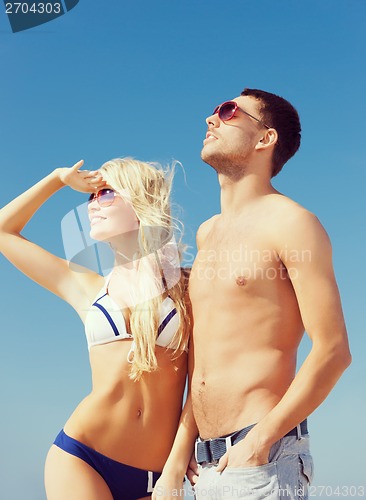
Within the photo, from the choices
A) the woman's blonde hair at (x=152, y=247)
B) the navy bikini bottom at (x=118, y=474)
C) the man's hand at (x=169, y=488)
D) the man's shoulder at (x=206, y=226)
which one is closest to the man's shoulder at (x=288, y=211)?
the man's shoulder at (x=206, y=226)

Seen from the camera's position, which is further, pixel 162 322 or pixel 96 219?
pixel 96 219

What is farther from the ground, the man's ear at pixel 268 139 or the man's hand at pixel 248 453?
the man's ear at pixel 268 139

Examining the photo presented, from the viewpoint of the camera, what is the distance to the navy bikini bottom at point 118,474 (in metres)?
5.52

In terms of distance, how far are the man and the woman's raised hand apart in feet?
3.75

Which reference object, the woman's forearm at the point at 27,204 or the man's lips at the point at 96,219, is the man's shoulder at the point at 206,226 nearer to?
the man's lips at the point at 96,219

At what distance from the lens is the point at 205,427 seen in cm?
515

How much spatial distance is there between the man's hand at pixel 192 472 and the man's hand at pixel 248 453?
636 mm

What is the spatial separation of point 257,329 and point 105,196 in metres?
2.13

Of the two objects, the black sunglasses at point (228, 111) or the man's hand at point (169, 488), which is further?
the black sunglasses at point (228, 111)

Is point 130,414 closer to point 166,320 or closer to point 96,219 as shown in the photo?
point 166,320

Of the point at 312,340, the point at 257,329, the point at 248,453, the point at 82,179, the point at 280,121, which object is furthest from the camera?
the point at 82,179

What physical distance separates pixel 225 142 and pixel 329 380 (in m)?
2.26

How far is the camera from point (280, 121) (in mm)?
5957

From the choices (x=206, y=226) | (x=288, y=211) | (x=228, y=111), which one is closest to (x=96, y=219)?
(x=206, y=226)
